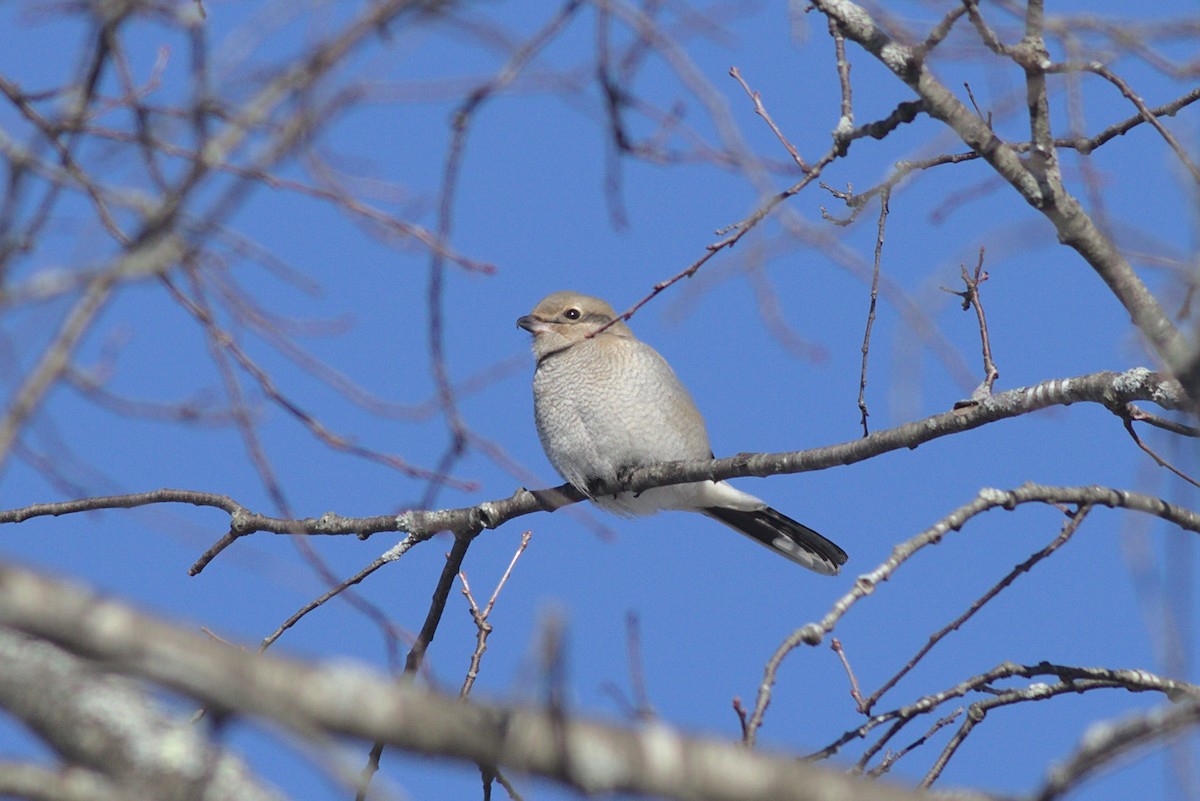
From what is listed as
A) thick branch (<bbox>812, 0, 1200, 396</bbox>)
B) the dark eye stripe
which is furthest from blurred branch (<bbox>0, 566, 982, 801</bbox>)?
the dark eye stripe

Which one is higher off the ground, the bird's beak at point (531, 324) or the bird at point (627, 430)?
the bird's beak at point (531, 324)

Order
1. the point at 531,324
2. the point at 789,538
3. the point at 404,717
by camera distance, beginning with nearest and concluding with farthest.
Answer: the point at 404,717, the point at 789,538, the point at 531,324

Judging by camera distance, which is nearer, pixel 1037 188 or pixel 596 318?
pixel 1037 188

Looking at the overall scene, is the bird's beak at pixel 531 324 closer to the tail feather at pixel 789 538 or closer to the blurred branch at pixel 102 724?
the tail feather at pixel 789 538

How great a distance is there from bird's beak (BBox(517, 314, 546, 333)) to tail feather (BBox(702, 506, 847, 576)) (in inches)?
47.9

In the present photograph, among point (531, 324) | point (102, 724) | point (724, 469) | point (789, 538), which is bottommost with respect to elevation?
point (102, 724)

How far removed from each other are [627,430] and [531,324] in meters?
1.04

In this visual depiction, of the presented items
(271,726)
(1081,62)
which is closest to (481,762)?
(271,726)

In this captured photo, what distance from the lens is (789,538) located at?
18.8 ft

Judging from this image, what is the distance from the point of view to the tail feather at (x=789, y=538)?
5.68 meters

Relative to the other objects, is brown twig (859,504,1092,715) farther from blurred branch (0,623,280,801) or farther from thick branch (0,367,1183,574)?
blurred branch (0,623,280,801)

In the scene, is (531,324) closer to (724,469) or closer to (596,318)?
(596,318)

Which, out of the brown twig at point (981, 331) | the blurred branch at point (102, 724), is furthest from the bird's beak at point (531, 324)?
the blurred branch at point (102, 724)

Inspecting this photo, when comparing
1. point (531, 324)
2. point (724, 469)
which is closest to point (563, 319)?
point (531, 324)
